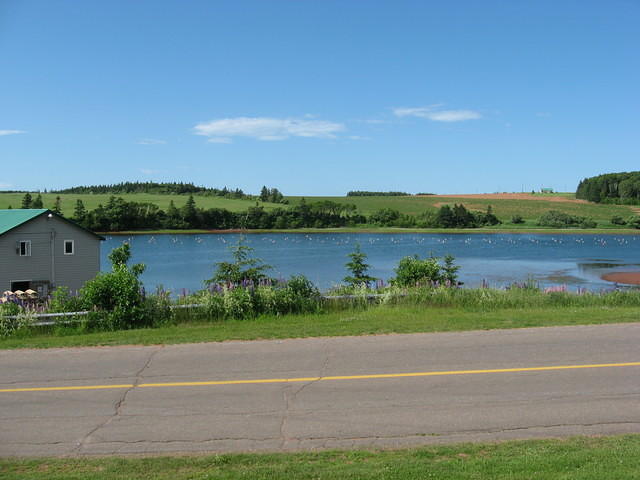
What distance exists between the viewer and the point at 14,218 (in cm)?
3516

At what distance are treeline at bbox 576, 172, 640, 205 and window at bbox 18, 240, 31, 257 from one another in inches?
6315

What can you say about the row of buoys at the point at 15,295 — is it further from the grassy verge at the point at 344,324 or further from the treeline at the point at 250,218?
the treeline at the point at 250,218

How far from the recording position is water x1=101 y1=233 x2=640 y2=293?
50812 mm

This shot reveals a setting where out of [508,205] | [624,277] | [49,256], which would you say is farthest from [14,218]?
[508,205]

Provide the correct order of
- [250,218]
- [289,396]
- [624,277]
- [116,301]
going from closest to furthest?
[289,396] → [116,301] → [624,277] → [250,218]

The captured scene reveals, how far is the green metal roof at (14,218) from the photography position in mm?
34000

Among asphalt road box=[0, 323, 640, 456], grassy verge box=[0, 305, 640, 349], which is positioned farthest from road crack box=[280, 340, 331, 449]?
grassy verge box=[0, 305, 640, 349]

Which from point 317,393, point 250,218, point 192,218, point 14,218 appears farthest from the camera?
point 192,218

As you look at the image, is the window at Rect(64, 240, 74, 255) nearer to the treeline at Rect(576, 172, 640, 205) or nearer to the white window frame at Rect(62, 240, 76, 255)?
the white window frame at Rect(62, 240, 76, 255)

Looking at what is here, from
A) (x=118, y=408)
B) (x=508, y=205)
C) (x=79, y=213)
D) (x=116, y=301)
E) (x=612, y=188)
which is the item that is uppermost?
(x=612, y=188)

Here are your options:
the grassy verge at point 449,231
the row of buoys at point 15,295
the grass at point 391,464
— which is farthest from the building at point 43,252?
the grassy verge at point 449,231

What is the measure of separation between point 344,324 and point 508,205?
527 ft

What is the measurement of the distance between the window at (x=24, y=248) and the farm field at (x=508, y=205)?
122 metres

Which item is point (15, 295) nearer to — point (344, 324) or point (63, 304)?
point (63, 304)
